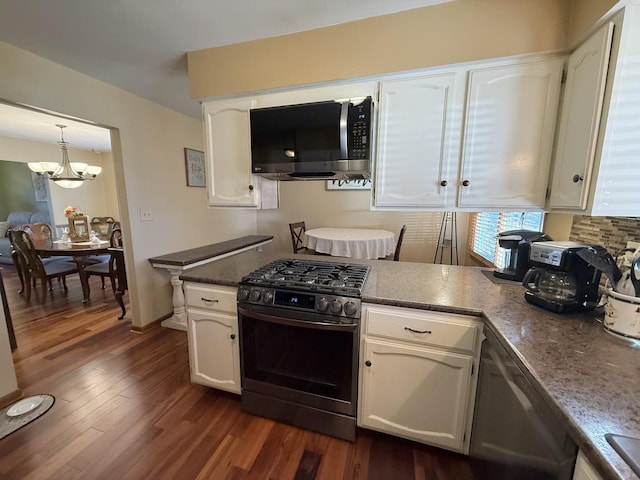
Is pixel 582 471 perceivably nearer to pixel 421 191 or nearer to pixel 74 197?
pixel 421 191

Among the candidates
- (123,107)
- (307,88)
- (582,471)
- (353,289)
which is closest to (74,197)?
(123,107)

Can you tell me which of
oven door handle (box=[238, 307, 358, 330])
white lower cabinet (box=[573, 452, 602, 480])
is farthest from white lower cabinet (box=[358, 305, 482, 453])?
white lower cabinet (box=[573, 452, 602, 480])

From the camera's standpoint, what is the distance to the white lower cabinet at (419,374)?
4.10 ft

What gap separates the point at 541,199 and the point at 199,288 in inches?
78.8

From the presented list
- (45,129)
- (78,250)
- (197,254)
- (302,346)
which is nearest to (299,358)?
(302,346)

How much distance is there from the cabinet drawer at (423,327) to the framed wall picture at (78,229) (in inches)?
160

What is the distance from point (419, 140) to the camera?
4.99ft

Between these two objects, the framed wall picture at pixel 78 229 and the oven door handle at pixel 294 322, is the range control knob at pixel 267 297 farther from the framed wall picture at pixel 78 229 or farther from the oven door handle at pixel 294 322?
the framed wall picture at pixel 78 229

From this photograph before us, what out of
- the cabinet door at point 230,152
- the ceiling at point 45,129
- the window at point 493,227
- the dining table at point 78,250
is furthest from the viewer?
the ceiling at point 45,129

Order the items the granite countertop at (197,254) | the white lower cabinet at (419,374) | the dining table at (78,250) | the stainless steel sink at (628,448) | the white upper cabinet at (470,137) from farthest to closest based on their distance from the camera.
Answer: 1. the dining table at (78,250)
2. the granite countertop at (197,254)
3. the white upper cabinet at (470,137)
4. the white lower cabinet at (419,374)
5. the stainless steel sink at (628,448)

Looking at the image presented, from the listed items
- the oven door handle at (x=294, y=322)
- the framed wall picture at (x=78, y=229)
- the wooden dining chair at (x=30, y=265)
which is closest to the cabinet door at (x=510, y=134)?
the oven door handle at (x=294, y=322)

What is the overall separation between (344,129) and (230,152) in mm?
844

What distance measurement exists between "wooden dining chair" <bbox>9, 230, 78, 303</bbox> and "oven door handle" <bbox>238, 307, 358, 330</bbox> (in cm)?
340

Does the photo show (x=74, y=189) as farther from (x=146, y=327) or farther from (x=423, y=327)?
(x=423, y=327)
